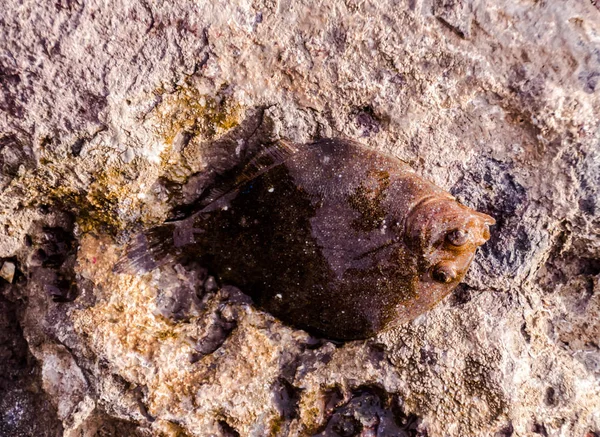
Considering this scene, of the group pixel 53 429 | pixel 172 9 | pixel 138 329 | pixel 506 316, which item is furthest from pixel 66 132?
pixel 506 316

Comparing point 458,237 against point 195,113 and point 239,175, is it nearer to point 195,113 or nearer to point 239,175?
point 239,175

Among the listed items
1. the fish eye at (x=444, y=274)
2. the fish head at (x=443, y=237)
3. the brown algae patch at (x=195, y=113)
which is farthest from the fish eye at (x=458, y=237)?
the brown algae patch at (x=195, y=113)

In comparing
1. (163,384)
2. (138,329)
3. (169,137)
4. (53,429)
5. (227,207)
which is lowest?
(53,429)

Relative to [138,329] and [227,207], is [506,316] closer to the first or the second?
[227,207]

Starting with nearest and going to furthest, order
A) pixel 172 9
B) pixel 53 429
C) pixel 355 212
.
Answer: pixel 172 9 < pixel 355 212 < pixel 53 429

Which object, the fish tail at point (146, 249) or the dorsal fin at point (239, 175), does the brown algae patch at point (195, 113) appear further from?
the fish tail at point (146, 249)

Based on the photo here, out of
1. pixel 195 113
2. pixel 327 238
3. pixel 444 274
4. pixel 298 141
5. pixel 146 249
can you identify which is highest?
pixel 298 141

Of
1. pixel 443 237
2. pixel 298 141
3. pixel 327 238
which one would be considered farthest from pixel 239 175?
pixel 443 237

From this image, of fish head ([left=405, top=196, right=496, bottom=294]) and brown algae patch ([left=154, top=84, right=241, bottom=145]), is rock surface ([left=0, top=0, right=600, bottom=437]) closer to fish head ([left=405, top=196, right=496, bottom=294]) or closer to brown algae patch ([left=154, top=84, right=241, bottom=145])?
brown algae patch ([left=154, top=84, right=241, bottom=145])
